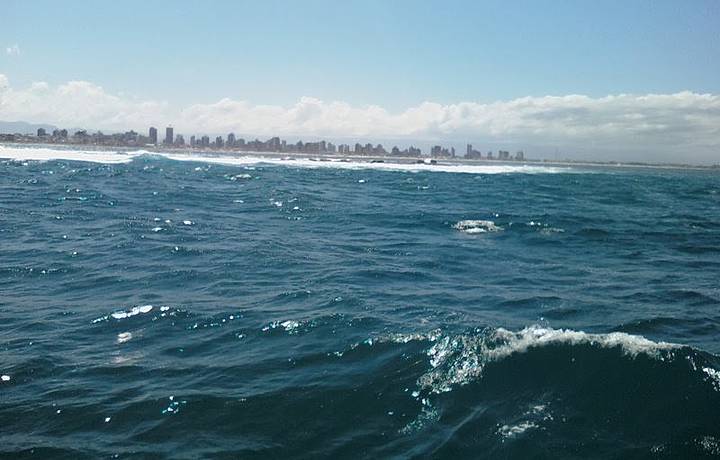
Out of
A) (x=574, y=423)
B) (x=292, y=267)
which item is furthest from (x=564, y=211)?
(x=574, y=423)

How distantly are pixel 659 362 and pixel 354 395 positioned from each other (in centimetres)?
394

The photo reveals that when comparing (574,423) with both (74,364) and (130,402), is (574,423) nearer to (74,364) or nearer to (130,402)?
(130,402)

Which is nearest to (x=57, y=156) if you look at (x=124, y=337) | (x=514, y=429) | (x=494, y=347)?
(x=124, y=337)

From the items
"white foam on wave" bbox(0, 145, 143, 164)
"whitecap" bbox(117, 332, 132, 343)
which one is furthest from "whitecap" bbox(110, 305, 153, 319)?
"white foam on wave" bbox(0, 145, 143, 164)

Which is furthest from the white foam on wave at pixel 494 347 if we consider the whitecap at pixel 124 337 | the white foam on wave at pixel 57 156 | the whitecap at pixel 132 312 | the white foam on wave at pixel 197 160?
the white foam on wave at pixel 197 160

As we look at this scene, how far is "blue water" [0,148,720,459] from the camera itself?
5359 mm

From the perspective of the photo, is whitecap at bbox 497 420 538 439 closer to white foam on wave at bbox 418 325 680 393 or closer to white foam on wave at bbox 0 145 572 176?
white foam on wave at bbox 418 325 680 393

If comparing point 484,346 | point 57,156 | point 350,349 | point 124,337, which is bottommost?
point 124,337

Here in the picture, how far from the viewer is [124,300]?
32.9 feet

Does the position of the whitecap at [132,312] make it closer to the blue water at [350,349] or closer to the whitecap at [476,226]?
the blue water at [350,349]

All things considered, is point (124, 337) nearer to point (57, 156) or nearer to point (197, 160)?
point (57, 156)

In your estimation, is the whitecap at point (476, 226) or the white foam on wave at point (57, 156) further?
the white foam on wave at point (57, 156)

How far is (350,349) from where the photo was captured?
25.0 feet

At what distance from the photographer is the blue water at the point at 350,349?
5.36 m
